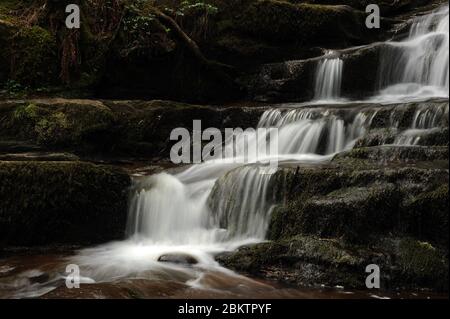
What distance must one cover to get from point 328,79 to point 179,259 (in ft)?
21.9

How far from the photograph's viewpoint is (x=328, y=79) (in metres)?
11.0

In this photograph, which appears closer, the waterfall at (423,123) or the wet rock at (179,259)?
the wet rock at (179,259)

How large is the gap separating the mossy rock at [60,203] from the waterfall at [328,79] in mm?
5649

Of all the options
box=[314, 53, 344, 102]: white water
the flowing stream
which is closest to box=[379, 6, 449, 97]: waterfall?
the flowing stream

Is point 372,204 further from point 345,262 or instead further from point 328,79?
point 328,79

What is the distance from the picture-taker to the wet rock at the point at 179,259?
5.61 m

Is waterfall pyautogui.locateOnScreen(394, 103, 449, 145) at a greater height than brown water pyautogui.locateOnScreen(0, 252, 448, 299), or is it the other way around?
waterfall pyautogui.locateOnScreen(394, 103, 449, 145)

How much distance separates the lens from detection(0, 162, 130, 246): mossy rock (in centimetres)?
635

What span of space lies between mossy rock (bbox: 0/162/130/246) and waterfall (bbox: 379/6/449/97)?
6.25 metres

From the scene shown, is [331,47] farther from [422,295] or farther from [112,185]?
[422,295]

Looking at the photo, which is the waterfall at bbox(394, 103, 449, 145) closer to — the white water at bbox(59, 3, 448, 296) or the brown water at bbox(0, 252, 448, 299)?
the white water at bbox(59, 3, 448, 296)

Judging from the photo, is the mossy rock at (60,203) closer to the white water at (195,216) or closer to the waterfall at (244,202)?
the white water at (195,216)

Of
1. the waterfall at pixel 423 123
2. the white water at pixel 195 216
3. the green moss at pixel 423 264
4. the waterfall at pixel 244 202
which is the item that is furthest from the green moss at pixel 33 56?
the green moss at pixel 423 264

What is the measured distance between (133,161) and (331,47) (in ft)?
20.2
